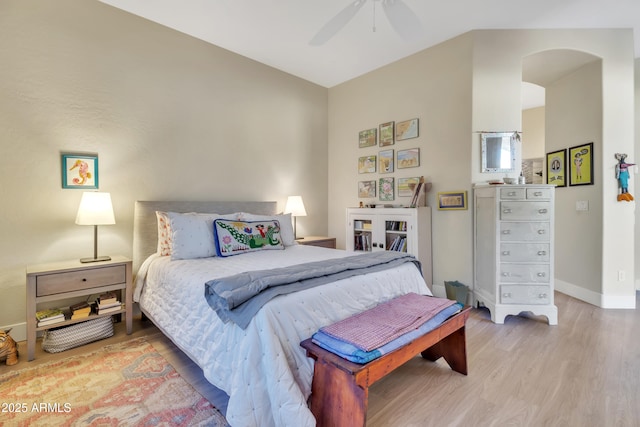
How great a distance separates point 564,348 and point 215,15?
416cm

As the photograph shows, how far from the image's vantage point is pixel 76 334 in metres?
2.30

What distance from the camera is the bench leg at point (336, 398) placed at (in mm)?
1262

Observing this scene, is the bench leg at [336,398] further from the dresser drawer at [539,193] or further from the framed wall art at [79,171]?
the framed wall art at [79,171]

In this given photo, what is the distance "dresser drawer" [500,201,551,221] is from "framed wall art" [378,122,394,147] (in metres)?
1.69

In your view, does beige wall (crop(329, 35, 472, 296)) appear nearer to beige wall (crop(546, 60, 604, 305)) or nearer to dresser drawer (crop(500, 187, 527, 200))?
dresser drawer (crop(500, 187, 527, 200))

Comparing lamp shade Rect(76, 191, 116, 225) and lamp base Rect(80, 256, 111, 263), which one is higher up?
lamp shade Rect(76, 191, 116, 225)

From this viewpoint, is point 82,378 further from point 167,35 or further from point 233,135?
point 167,35

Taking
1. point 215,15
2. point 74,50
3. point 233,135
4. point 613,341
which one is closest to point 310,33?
point 215,15

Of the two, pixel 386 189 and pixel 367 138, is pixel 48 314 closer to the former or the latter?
pixel 386 189

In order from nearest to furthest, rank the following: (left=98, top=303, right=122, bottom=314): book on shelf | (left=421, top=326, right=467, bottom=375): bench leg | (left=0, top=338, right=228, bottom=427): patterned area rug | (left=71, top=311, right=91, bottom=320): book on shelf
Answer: (left=0, top=338, right=228, bottom=427): patterned area rug
(left=421, top=326, right=467, bottom=375): bench leg
(left=71, top=311, right=91, bottom=320): book on shelf
(left=98, top=303, right=122, bottom=314): book on shelf

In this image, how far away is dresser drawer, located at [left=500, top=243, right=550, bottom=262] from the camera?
8.99 ft

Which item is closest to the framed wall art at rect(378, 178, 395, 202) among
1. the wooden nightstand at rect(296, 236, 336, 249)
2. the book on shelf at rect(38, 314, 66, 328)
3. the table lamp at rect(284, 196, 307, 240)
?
the wooden nightstand at rect(296, 236, 336, 249)

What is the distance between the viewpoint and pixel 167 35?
310cm

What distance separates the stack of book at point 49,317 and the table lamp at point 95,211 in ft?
1.38
